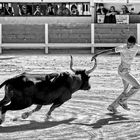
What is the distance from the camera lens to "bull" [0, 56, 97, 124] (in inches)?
306

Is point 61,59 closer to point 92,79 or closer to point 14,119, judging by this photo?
point 92,79

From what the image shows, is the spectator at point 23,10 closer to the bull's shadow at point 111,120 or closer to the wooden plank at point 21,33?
the wooden plank at point 21,33

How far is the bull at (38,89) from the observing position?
778cm

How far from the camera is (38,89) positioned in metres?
8.00

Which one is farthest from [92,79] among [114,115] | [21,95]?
[21,95]

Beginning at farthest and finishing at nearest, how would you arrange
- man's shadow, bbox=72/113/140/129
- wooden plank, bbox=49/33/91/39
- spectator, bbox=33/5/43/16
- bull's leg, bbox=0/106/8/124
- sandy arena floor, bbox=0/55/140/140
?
spectator, bbox=33/5/43/16 → wooden plank, bbox=49/33/91/39 → man's shadow, bbox=72/113/140/129 → bull's leg, bbox=0/106/8/124 → sandy arena floor, bbox=0/55/140/140

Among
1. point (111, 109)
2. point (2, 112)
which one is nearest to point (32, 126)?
point (2, 112)

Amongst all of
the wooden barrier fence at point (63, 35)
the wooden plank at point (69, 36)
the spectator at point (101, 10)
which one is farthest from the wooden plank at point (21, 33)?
the spectator at point (101, 10)

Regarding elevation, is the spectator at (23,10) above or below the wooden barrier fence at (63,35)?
above

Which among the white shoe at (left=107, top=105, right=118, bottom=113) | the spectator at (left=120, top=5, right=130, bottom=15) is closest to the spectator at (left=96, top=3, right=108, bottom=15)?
the spectator at (left=120, top=5, right=130, bottom=15)

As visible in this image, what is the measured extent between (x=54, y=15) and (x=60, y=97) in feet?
44.9

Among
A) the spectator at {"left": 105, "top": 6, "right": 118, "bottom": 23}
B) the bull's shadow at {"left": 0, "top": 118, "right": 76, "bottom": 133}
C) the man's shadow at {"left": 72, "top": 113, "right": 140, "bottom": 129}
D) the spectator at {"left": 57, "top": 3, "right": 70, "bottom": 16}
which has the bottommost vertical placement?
the man's shadow at {"left": 72, "top": 113, "right": 140, "bottom": 129}

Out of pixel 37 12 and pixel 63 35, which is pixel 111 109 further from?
pixel 37 12

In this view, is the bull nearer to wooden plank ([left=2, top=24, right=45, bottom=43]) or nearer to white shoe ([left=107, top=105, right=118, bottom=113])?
white shoe ([left=107, top=105, right=118, bottom=113])
